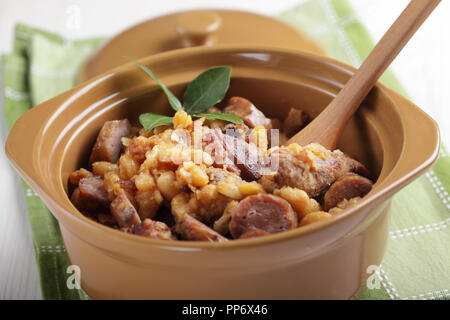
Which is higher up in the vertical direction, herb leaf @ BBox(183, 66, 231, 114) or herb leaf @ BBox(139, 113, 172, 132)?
herb leaf @ BBox(183, 66, 231, 114)

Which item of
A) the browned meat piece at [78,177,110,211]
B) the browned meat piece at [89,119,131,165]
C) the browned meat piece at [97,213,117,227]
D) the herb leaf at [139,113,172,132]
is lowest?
the browned meat piece at [97,213,117,227]

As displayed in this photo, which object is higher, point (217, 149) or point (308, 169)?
point (308, 169)

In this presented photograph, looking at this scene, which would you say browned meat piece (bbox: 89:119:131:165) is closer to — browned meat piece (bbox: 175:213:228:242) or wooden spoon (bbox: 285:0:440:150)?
browned meat piece (bbox: 175:213:228:242)

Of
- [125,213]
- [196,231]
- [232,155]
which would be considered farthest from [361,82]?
[125,213]

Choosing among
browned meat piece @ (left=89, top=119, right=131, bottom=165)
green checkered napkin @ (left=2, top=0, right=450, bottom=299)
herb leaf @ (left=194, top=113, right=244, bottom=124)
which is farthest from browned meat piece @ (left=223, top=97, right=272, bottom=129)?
green checkered napkin @ (left=2, top=0, right=450, bottom=299)

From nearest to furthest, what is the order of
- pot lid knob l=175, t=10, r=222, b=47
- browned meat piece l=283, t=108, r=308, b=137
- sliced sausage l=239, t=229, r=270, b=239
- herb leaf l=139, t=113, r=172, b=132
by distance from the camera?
sliced sausage l=239, t=229, r=270, b=239 → herb leaf l=139, t=113, r=172, b=132 → browned meat piece l=283, t=108, r=308, b=137 → pot lid knob l=175, t=10, r=222, b=47

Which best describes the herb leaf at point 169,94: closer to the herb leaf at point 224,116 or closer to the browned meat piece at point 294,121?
the herb leaf at point 224,116

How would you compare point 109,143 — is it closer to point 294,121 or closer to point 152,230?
point 152,230
